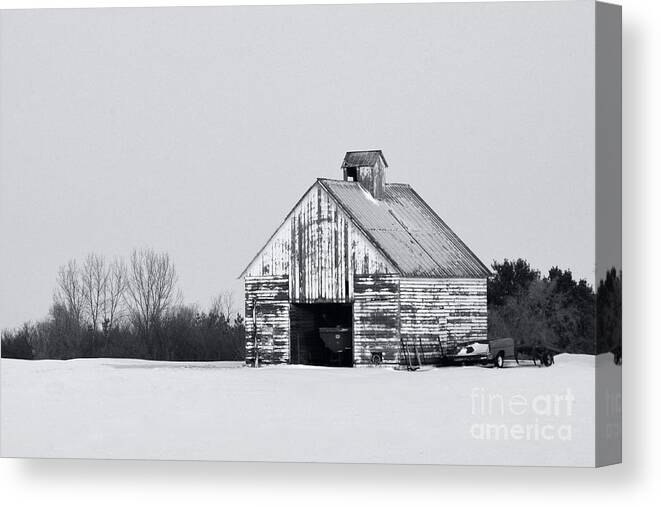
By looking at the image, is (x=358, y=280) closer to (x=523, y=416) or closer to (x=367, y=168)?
(x=367, y=168)

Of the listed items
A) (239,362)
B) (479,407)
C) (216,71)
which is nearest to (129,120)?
(216,71)

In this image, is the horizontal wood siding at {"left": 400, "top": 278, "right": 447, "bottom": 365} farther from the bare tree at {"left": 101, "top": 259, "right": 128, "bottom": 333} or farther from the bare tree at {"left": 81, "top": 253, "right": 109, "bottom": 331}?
the bare tree at {"left": 81, "top": 253, "right": 109, "bottom": 331}

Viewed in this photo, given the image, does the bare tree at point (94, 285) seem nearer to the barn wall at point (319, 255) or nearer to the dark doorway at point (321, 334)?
the barn wall at point (319, 255)

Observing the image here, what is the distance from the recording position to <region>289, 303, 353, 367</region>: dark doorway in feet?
104

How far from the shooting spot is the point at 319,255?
31.9 metres

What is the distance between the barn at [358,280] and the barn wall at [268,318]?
0.06ft

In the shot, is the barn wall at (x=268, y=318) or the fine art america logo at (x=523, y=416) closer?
the fine art america logo at (x=523, y=416)

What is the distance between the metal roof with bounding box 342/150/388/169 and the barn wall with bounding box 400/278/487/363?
2.23m

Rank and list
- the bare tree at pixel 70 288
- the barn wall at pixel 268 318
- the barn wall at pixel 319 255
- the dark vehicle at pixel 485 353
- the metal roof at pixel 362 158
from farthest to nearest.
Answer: the barn wall at pixel 268 318
the barn wall at pixel 319 255
the bare tree at pixel 70 288
the metal roof at pixel 362 158
the dark vehicle at pixel 485 353

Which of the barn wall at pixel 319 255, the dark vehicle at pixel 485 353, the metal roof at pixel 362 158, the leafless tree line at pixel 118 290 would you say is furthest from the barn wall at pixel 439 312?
the leafless tree line at pixel 118 290

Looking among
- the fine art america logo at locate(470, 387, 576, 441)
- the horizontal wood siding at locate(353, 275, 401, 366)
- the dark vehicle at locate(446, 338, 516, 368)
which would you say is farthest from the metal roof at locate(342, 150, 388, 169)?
the fine art america logo at locate(470, 387, 576, 441)

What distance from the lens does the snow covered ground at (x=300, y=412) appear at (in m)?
28.3

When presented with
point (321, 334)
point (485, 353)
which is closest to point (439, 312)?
point (485, 353)

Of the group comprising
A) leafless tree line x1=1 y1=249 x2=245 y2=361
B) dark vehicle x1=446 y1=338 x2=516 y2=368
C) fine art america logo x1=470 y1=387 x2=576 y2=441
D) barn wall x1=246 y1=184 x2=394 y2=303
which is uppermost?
barn wall x1=246 y1=184 x2=394 y2=303
